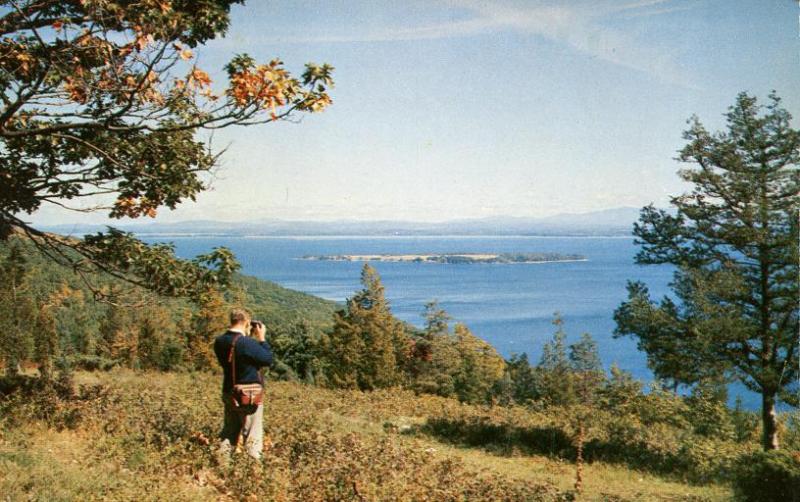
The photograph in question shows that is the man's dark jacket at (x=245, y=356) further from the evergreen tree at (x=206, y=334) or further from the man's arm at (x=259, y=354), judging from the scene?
the evergreen tree at (x=206, y=334)

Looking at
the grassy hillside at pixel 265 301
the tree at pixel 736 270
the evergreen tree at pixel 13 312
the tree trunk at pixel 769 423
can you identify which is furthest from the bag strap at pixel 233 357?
the grassy hillside at pixel 265 301

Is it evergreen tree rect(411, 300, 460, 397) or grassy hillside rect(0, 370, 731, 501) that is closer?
grassy hillside rect(0, 370, 731, 501)

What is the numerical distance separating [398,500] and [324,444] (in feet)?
6.39

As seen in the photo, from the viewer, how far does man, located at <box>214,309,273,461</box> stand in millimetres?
6262

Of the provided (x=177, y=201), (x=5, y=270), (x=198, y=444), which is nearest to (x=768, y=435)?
(x=198, y=444)

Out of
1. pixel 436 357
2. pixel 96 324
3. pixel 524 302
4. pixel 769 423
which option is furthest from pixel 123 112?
pixel 524 302

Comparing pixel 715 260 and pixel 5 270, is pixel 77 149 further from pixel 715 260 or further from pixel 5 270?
pixel 5 270

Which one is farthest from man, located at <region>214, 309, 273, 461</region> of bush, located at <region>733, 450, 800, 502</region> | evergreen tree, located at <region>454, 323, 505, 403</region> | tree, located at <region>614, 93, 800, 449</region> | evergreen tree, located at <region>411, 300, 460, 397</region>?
evergreen tree, located at <region>454, 323, 505, 403</region>

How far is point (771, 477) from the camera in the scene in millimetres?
7316

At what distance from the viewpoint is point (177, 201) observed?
920 centimetres

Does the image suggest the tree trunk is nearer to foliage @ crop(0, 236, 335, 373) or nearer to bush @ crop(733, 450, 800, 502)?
bush @ crop(733, 450, 800, 502)

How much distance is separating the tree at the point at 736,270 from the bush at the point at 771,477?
5702 mm

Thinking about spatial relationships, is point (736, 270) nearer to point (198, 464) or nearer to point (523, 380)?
point (198, 464)

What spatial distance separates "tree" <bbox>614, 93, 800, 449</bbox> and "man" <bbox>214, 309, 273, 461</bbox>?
1031cm
